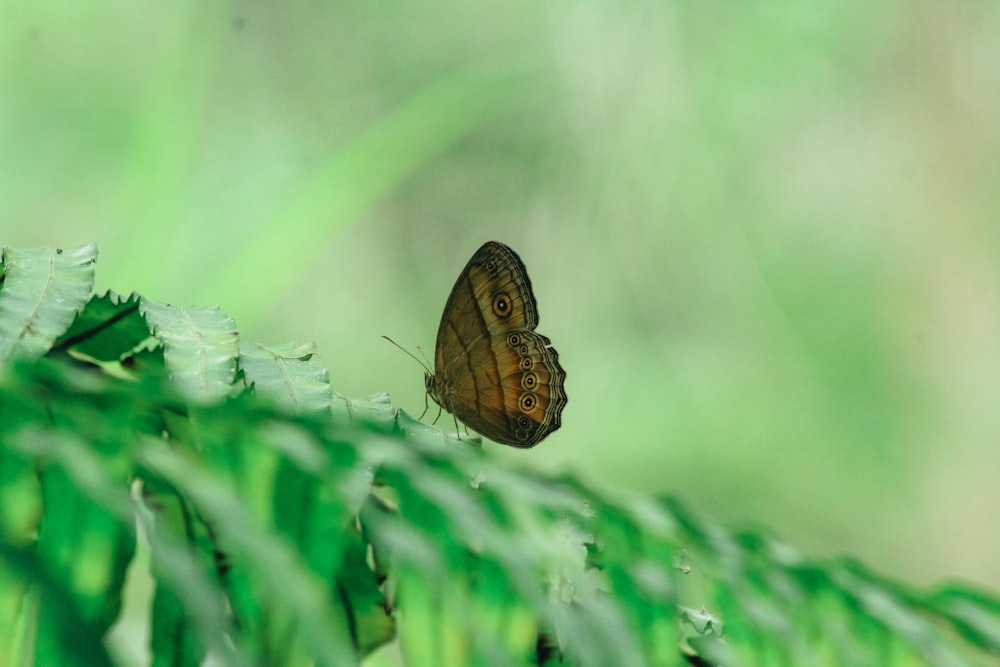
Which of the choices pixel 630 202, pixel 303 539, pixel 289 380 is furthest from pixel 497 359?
pixel 630 202

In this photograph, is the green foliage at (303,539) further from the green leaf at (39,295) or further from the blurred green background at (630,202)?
the blurred green background at (630,202)

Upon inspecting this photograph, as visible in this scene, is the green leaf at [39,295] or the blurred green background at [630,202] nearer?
the green leaf at [39,295]

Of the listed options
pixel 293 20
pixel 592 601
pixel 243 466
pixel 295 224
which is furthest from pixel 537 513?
pixel 293 20

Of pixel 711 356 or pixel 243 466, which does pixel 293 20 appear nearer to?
pixel 711 356

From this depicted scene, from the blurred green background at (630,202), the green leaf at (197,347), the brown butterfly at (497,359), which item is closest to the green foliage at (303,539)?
the green leaf at (197,347)

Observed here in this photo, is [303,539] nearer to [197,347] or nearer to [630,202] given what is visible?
[197,347]

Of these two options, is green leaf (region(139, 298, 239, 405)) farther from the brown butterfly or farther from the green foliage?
the brown butterfly
